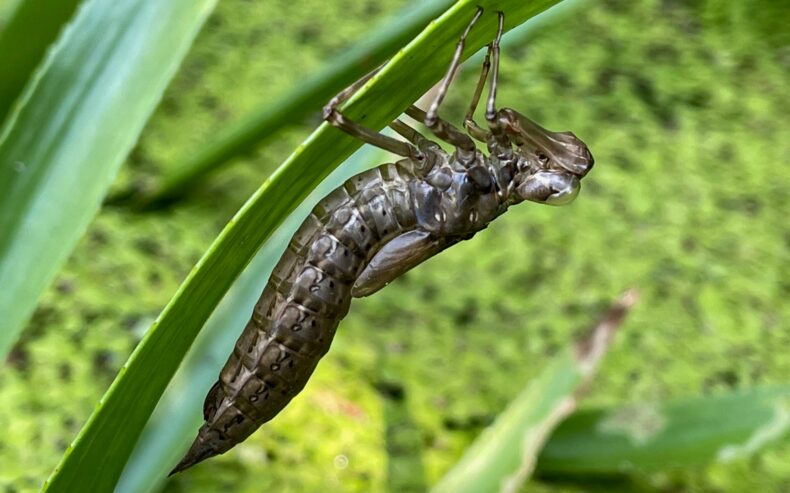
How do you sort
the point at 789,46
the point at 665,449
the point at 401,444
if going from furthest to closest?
the point at 789,46, the point at 401,444, the point at 665,449

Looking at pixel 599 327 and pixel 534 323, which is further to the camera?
pixel 534 323

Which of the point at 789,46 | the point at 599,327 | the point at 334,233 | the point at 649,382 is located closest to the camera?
the point at 334,233

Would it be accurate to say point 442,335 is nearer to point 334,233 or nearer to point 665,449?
point 665,449

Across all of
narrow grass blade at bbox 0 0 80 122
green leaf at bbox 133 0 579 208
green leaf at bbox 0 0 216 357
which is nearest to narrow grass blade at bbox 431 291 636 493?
green leaf at bbox 133 0 579 208

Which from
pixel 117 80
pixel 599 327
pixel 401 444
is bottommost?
pixel 401 444

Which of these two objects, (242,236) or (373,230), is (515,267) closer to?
(373,230)

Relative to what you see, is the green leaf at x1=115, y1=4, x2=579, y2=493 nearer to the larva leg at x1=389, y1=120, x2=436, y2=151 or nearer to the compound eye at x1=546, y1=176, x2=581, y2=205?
the larva leg at x1=389, y1=120, x2=436, y2=151

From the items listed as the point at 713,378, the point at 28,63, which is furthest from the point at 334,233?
the point at 713,378
